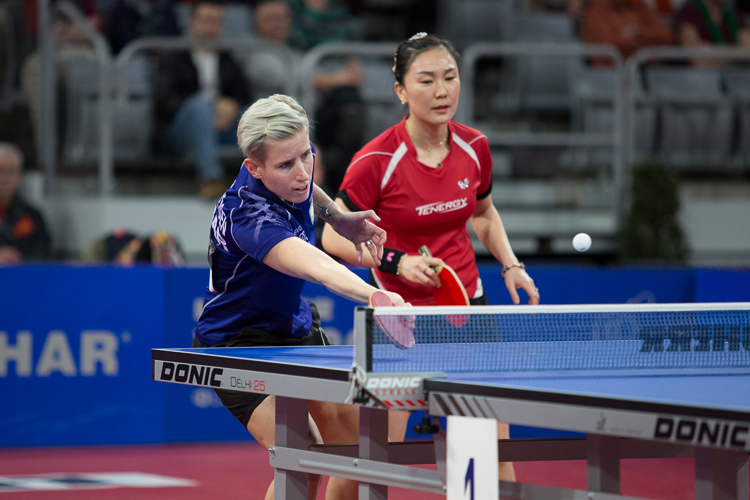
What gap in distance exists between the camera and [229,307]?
3.45m

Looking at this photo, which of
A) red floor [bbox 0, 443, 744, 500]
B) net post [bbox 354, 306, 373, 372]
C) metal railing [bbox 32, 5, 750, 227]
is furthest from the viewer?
metal railing [bbox 32, 5, 750, 227]

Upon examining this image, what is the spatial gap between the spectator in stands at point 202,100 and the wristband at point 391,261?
480cm

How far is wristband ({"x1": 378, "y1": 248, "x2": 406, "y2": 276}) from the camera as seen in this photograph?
3.76m

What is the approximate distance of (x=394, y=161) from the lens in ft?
13.5

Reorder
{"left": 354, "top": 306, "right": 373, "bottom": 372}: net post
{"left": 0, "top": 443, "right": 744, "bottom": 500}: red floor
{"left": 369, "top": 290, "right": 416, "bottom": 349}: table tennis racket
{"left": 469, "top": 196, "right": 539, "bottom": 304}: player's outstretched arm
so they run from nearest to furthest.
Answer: {"left": 354, "top": 306, "right": 373, "bottom": 372}: net post → {"left": 369, "top": 290, "right": 416, "bottom": 349}: table tennis racket → {"left": 469, "top": 196, "right": 539, "bottom": 304}: player's outstretched arm → {"left": 0, "top": 443, "right": 744, "bottom": 500}: red floor

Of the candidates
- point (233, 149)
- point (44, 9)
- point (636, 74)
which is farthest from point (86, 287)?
point (636, 74)

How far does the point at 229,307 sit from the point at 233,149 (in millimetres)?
5314

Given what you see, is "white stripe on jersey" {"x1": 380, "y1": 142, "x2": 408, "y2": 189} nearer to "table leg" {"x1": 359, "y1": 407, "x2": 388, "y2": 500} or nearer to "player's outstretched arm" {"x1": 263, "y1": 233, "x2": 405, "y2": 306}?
"player's outstretched arm" {"x1": 263, "y1": 233, "x2": 405, "y2": 306}

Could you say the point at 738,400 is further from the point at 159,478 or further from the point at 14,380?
the point at 14,380

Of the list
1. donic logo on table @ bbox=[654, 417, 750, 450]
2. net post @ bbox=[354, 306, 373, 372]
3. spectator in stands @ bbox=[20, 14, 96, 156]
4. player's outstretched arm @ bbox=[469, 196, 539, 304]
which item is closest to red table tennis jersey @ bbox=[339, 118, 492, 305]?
player's outstretched arm @ bbox=[469, 196, 539, 304]

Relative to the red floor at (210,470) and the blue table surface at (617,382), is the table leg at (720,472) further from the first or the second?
the red floor at (210,470)

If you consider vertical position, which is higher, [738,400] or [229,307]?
[229,307]

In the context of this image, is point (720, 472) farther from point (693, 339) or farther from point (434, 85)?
point (434, 85)

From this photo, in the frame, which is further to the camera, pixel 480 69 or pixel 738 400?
pixel 480 69
